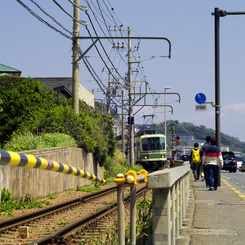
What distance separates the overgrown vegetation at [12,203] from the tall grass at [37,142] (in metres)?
2.99

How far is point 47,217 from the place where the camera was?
10234 mm

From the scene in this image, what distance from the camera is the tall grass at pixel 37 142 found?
1597cm

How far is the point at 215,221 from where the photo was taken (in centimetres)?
824

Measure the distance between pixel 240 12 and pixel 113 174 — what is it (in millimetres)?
15438

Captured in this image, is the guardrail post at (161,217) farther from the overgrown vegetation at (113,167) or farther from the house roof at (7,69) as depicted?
the house roof at (7,69)

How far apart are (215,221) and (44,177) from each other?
7.96 m

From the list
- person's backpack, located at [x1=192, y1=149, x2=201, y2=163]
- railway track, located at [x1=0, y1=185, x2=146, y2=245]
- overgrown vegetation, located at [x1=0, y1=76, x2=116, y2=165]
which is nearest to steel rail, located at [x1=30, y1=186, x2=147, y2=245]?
railway track, located at [x1=0, y1=185, x2=146, y2=245]

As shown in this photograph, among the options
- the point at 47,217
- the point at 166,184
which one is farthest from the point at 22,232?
the point at 166,184

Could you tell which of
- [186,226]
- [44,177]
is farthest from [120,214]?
[44,177]

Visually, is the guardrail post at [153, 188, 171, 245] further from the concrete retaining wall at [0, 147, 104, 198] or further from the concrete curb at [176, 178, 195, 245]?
the concrete retaining wall at [0, 147, 104, 198]

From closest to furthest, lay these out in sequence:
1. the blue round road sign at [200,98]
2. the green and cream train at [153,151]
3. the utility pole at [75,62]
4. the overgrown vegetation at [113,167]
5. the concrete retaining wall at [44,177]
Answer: the concrete retaining wall at [44,177] → the blue round road sign at [200,98] → the utility pole at [75,62] → the overgrown vegetation at [113,167] → the green and cream train at [153,151]

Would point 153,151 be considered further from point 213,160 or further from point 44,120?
point 213,160

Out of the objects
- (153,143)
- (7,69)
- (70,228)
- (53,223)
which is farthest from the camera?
(7,69)

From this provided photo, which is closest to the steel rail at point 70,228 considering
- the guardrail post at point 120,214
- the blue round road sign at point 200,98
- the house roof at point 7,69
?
the guardrail post at point 120,214
